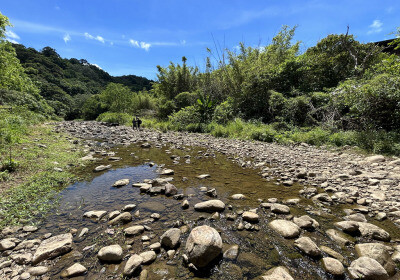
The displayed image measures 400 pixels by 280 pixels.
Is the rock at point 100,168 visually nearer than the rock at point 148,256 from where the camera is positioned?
No

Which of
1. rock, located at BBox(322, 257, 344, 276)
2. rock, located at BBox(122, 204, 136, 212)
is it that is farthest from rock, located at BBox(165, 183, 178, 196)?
rock, located at BBox(322, 257, 344, 276)

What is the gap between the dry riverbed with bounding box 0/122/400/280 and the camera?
197 centimetres

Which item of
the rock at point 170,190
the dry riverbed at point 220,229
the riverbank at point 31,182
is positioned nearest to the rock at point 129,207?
the dry riverbed at point 220,229

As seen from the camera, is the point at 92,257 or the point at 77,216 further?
the point at 77,216

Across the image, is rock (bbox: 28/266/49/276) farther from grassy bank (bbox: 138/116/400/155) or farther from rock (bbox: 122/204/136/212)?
grassy bank (bbox: 138/116/400/155)

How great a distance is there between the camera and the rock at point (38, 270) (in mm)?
1874

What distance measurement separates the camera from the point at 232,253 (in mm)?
2209

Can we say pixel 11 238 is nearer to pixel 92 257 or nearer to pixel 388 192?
pixel 92 257

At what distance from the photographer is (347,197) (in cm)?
355

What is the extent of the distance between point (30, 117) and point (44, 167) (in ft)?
28.6

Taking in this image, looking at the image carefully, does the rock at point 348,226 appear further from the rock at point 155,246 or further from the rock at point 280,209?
the rock at point 155,246

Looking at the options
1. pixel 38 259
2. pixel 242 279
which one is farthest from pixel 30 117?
pixel 242 279

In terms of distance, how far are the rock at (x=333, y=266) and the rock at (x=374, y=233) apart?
93 centimetres

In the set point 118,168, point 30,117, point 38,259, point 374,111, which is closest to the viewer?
point 38,259
